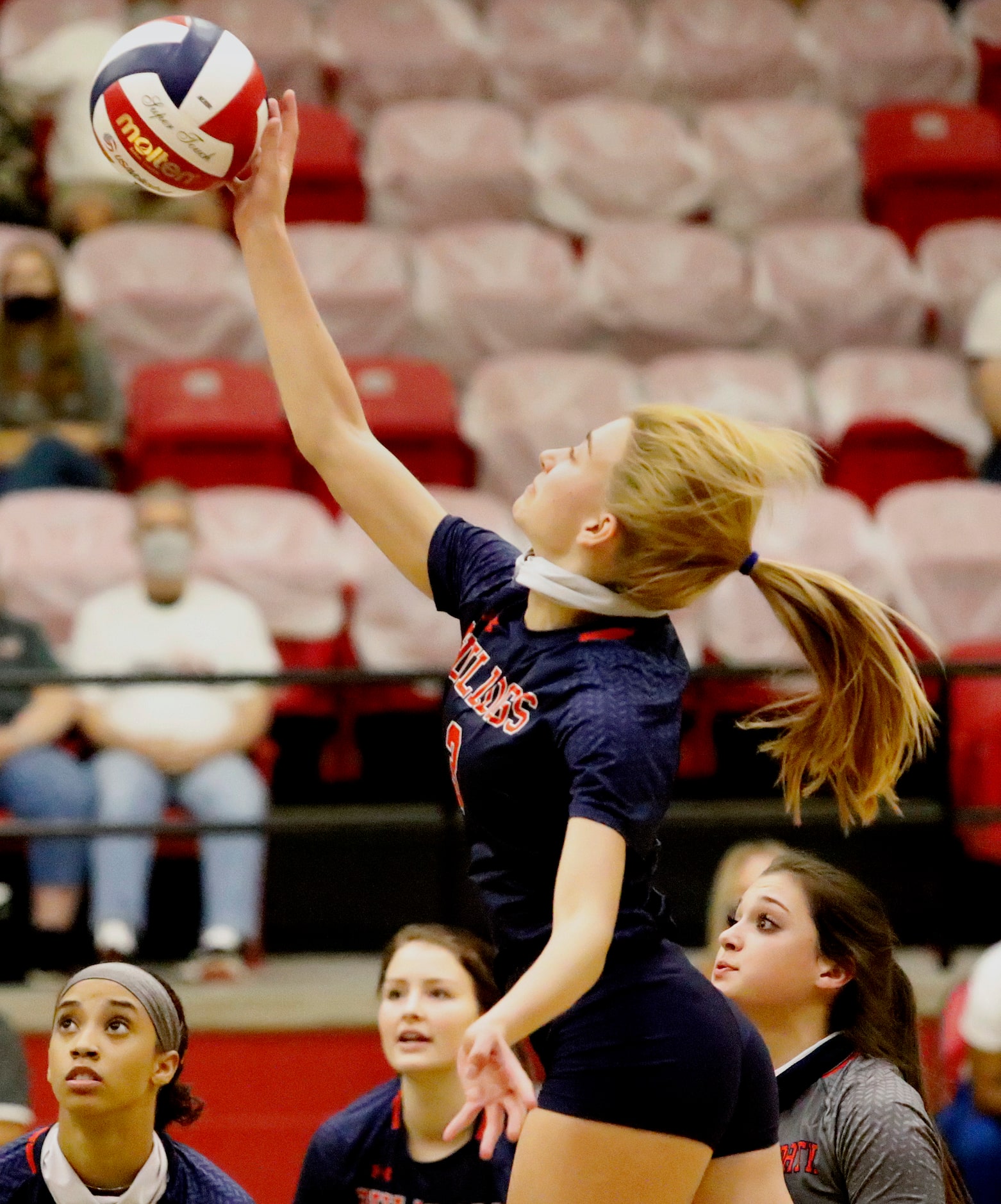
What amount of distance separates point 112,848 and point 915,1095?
2521 mm

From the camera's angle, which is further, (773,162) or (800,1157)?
(773,162)

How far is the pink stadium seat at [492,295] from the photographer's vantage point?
6.48 meters

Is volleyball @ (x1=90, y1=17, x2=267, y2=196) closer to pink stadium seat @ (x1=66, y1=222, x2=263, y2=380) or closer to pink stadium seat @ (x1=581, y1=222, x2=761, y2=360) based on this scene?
pink stadium seat @ (x1=66, y1=222, x2=263, y2=380)

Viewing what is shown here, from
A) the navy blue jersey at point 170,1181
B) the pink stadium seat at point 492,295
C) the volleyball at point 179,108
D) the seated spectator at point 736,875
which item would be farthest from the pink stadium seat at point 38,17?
the navy blue jersey at point 170,1181

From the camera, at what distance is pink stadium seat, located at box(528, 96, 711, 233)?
7082 mm

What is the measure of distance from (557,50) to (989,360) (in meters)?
2.64

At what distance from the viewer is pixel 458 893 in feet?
13.9

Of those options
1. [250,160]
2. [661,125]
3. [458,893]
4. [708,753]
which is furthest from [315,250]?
[250,160]

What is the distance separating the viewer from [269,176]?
221cm

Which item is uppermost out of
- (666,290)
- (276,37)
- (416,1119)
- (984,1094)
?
(276,37)

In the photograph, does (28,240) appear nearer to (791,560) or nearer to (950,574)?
(791,560)

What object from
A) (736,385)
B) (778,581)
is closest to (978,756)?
(736,385)

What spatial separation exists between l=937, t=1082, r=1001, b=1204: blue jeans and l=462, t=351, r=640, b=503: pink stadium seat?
8.91ft

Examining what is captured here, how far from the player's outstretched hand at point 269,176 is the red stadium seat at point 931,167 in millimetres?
5473
